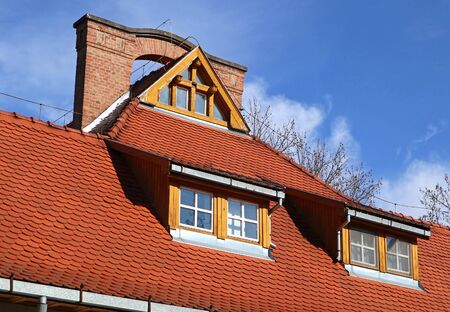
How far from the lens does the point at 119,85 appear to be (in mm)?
23375

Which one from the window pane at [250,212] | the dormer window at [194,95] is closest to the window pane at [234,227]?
the window pane at [250,212]

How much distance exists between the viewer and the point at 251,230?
20.0 meters

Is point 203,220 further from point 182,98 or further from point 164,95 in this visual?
point 182,98

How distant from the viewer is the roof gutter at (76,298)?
1459 cm

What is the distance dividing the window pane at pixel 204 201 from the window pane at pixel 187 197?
0.13 metres

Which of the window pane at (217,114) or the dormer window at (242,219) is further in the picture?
the window pane at (217,114)

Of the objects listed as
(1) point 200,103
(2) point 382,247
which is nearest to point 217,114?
(1) point 200,103

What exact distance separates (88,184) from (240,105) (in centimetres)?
814

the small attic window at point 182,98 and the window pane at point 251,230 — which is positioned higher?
the small attic window at point 182,98

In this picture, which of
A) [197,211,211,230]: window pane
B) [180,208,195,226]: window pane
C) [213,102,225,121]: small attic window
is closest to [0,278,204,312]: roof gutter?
[180,208,195,226]: window pane

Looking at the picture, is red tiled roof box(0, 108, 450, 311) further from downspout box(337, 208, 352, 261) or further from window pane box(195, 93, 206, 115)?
window pane box(195, 93, 206, 115)

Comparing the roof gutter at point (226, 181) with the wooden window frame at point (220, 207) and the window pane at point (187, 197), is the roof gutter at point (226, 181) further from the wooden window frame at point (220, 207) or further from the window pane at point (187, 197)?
the window pane at point (187, 197)

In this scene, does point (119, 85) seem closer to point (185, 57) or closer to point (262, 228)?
point (185, 57)

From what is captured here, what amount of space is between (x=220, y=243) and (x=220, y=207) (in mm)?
679
